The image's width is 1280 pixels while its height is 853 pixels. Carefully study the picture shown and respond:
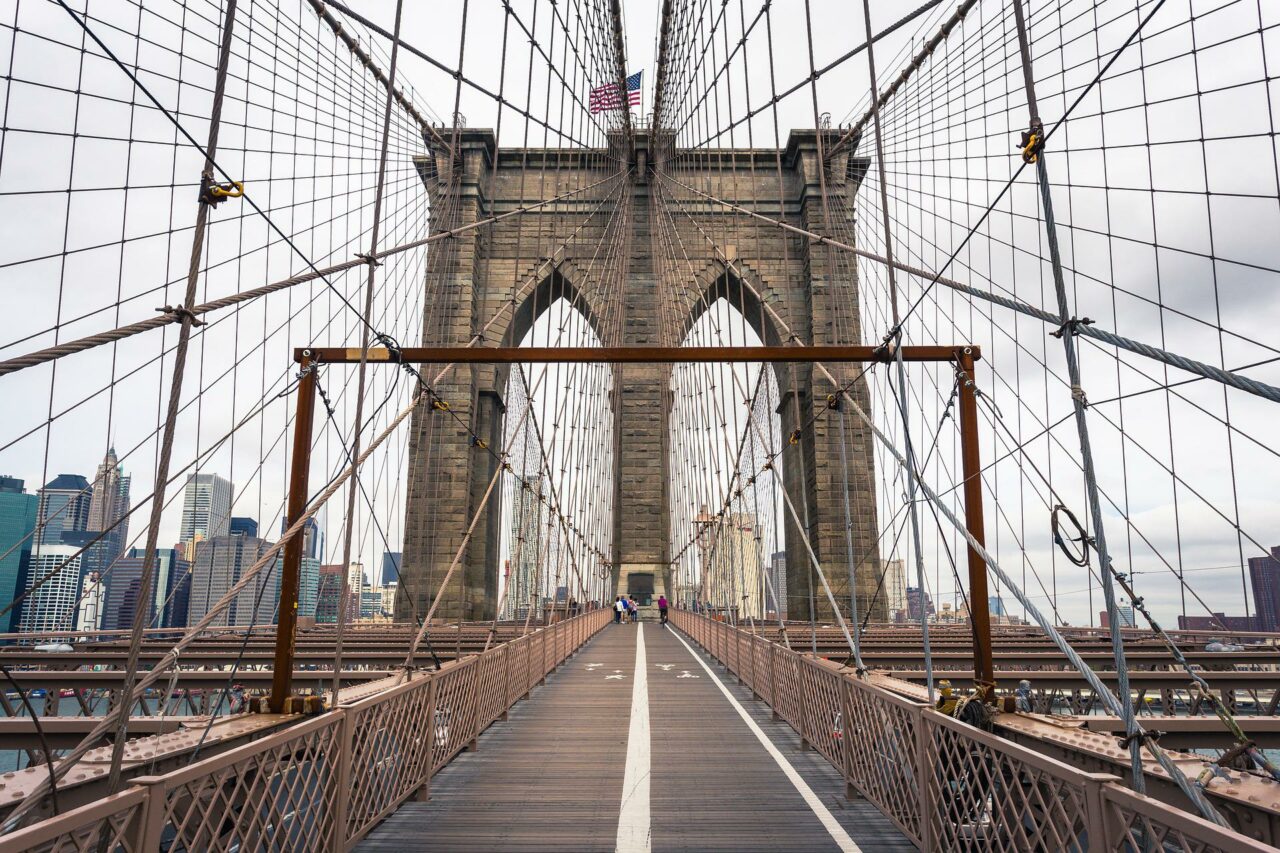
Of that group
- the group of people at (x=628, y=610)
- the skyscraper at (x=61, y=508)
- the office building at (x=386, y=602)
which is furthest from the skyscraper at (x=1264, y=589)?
the group of people at (x=628, y=610)

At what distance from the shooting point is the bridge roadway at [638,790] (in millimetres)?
4316

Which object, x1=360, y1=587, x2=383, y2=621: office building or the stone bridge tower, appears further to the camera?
the stone bridge tower

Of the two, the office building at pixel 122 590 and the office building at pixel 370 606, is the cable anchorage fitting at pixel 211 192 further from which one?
the office building at pixel 370 606

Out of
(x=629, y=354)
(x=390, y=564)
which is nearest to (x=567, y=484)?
(x=390, y=564)

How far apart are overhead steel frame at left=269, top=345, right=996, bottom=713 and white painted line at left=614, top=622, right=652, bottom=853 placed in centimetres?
236

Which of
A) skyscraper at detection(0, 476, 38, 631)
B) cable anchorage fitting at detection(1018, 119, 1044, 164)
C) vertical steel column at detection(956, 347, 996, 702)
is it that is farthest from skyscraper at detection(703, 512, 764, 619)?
skyscraper at detection(0, 476, 38, 631)

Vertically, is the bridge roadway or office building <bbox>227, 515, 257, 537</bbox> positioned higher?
office building <bbox>227, 515, 257, 537</bbox>

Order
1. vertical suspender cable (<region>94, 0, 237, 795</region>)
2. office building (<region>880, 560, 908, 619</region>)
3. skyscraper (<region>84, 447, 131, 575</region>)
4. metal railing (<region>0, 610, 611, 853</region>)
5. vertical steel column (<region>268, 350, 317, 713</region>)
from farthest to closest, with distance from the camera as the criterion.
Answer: office building (<region>880, 560, 908, 619</region>)
skyscraper (<region>84, 447, 131, 575</region>)
vertical steel column (<region>268, 350, 317, 713</region>)
vertical suspender cable (<region>94, 0, 237, 795</region>)
metal railing (<region>0, 610, 611, 853</region>)

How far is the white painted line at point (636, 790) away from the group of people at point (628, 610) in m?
23.5

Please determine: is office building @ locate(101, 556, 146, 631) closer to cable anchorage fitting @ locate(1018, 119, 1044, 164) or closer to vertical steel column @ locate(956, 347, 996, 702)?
vertical steel column @ locate(956, 347, 996, 702)

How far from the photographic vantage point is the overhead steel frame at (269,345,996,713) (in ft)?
18.2

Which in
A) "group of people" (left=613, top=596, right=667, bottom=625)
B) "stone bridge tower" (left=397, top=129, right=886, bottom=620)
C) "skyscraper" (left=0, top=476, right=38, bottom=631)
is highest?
"stone bridge tower" (left=397, top=129, right=886, bottom=620)

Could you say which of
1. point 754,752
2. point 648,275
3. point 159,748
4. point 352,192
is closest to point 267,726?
point 159,748

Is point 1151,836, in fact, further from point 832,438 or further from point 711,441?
point 832,438
